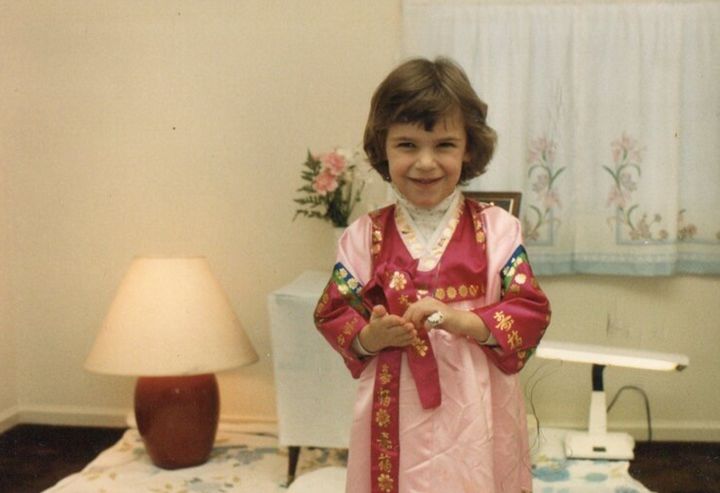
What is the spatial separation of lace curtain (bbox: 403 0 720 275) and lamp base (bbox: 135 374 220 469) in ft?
3.30

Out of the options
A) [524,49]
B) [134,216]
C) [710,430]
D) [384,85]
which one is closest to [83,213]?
[134,216]

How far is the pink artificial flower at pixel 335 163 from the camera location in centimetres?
221

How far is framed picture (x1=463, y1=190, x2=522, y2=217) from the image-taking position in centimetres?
219

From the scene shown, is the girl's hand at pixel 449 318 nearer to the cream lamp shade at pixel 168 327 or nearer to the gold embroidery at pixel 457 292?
the gold embroidery at pixel 457 292

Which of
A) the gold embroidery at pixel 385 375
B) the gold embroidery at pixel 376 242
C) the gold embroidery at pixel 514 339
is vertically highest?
the gold embroidery at pixel 376 242

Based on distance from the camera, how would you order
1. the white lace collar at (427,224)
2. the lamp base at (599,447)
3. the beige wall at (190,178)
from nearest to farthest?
the white lace collar at (427,224)
the lamp base at (599,447)
the beige wall at (190,178)

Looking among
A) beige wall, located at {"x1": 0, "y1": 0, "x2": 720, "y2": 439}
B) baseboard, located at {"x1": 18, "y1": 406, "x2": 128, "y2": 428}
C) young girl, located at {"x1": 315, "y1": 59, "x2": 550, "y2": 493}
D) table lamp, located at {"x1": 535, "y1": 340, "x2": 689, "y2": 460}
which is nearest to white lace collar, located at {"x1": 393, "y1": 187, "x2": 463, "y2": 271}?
young girl, located at {"x1": 315, "y1": 59, "x2": 550, "y2": 493}

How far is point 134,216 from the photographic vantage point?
101 inches

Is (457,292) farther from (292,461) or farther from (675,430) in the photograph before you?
(675,430)

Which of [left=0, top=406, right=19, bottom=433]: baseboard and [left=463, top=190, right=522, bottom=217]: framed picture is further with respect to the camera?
[left=0, top=406, right=19, bottom=433]: baseboard

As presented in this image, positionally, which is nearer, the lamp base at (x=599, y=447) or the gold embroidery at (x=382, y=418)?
the gold embroidery at (x=382, y=418)

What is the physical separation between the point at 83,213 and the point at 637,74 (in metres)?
1.79

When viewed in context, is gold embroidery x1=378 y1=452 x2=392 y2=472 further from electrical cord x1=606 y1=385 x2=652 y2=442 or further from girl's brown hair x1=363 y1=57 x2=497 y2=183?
electrical cord x1=606 y1=385 x2=652 y2=442

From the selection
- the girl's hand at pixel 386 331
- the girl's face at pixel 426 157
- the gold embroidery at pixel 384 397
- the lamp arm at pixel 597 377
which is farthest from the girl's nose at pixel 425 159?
the lamp arm at pixel 597 377
